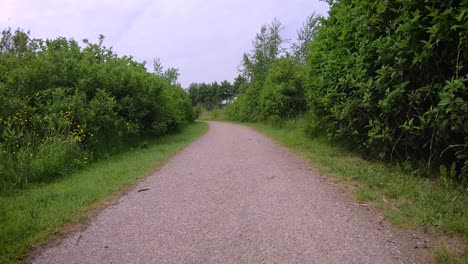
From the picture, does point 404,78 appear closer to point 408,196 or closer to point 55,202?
point 408,196

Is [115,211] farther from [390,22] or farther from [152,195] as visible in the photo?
[390,22]

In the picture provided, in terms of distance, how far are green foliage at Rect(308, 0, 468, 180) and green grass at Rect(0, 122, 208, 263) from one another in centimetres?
499

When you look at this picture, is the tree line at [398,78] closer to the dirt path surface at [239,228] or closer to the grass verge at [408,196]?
the grass verge at [408,196]

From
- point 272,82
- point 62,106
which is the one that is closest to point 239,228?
point 62,106

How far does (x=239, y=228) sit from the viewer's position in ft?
14.0

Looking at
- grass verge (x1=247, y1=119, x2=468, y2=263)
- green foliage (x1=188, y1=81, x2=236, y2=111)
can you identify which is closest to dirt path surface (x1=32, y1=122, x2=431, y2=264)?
grass verge (x1=247, y1=119, x2=468, y2=263)

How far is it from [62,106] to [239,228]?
7.39 meters

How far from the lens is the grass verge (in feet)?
12.8

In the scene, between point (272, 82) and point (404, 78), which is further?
point (272, 82)

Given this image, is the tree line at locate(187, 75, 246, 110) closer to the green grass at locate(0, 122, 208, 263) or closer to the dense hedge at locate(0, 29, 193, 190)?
the dense hedge at locate(0, 29, 193, 190)

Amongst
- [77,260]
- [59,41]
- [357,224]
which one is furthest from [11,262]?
[59,41]

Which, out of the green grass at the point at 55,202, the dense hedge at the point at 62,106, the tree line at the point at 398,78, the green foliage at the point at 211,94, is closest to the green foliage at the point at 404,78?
the tree line at the point at 398,78

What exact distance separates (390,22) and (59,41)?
37.5 ft

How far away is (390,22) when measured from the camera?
6512 mm
